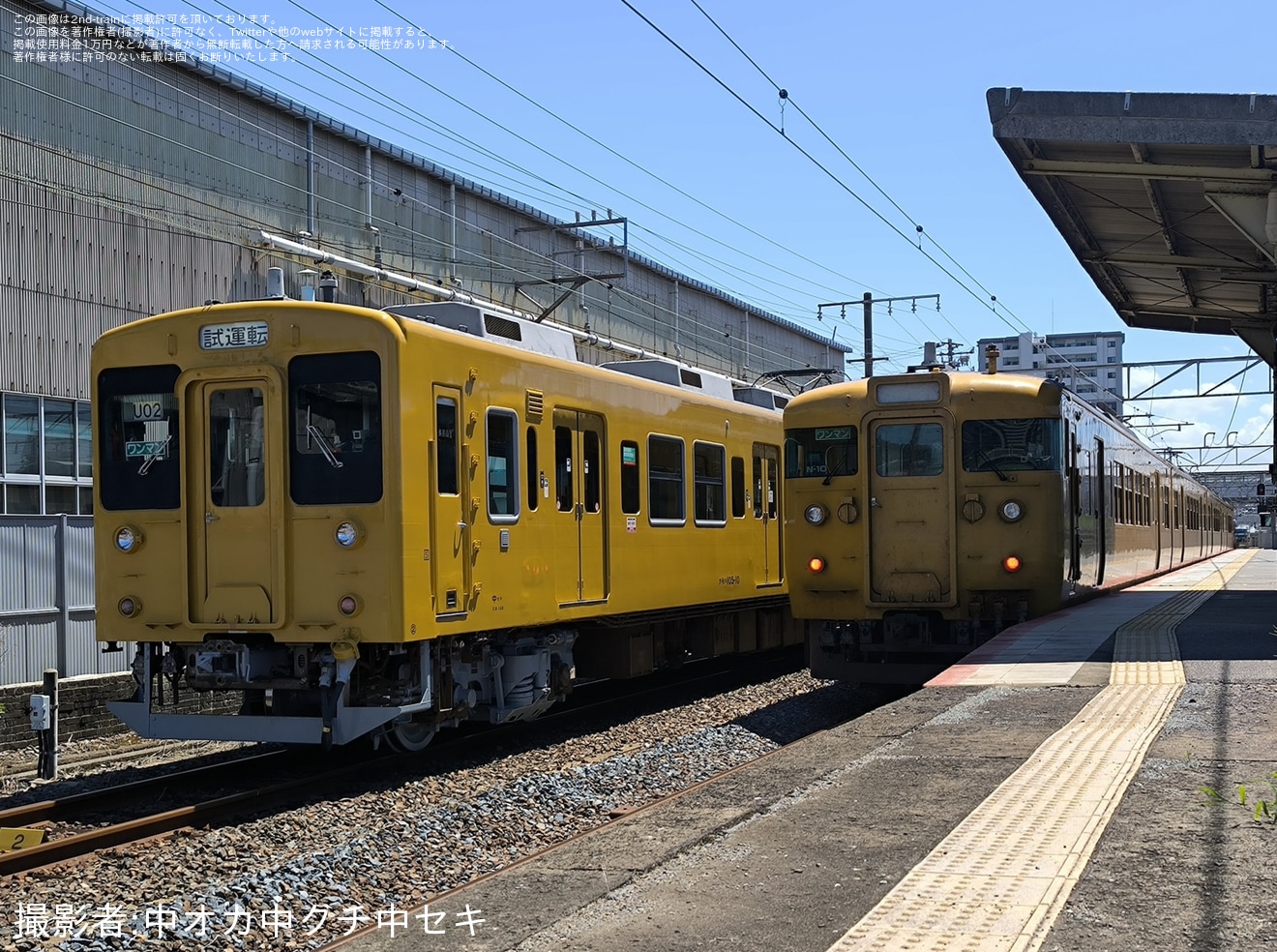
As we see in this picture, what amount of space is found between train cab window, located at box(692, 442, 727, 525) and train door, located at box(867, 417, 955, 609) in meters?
1.97

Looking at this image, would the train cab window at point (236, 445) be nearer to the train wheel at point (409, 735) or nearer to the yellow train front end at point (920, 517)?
the train wheel at point (409, 735)

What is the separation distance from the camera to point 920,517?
43.4 feet

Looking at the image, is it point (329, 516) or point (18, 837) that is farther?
point (329, 516)

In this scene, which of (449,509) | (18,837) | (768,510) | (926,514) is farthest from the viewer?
(768,510)

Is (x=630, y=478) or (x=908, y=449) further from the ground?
(x=908, y=449)

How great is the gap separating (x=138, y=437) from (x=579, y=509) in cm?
373

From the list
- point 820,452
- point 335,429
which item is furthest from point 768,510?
point 335,429

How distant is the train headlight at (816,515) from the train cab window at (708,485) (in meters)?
1.35

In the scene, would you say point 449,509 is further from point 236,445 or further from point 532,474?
point 236,445

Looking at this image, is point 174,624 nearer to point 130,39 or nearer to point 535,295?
point 130,39

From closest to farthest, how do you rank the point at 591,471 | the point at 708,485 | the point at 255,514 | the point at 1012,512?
the point at 255,514 < the point at 591,471 < the point at 1012,512 < the point at 708,485

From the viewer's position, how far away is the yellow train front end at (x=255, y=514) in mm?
9367

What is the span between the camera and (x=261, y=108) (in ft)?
65.9

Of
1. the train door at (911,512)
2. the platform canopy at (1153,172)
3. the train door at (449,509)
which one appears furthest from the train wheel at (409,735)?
the platform canopy at (1153,172)
